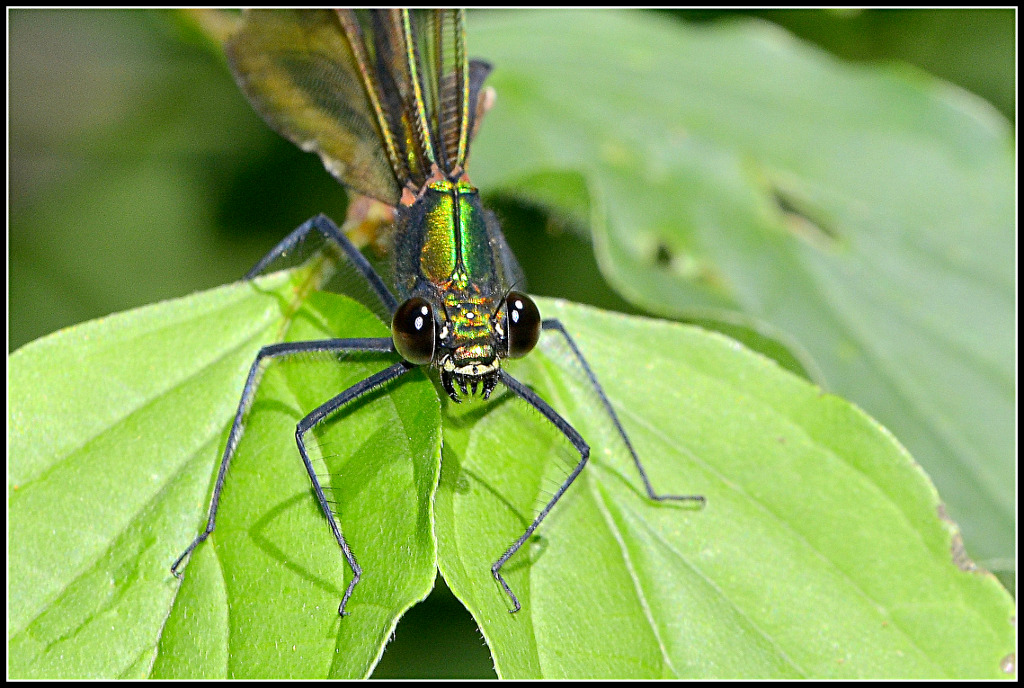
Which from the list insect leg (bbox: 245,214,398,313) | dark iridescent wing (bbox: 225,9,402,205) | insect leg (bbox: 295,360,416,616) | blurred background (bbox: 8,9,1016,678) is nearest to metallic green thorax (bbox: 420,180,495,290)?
insect leg (bbox: 245,214,398,313)

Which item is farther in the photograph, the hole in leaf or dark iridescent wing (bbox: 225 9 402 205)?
the hole in leaf

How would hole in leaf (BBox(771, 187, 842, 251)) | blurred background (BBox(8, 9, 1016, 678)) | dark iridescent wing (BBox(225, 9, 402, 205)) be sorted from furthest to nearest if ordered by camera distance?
blurred background (BBox(8, 9, 1016, 678)) < hole in leaf (BBox(771, 187, 842, 251)) < dark iridescent wing (BBox(225, 9, 402, 205))

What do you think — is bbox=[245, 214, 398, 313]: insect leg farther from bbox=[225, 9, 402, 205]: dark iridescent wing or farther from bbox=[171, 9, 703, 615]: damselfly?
bbox=[225, 9, 402, 205]: dark iridescent wing

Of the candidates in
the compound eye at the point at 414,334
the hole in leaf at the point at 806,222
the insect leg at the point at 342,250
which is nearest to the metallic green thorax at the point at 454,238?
the insect leg at the point at 342,250

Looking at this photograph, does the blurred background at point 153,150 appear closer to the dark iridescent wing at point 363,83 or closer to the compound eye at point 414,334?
the dark iridescent wing at point 363,83

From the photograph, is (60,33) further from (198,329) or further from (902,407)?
(902,407)

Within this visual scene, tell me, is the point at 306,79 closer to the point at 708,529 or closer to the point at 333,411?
the point at 333,411
